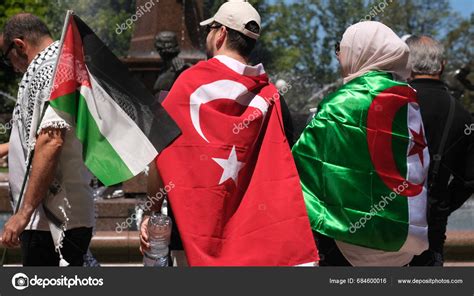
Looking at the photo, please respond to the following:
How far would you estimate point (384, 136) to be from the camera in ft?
18.3

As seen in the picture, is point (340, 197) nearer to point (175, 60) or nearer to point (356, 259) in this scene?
point (356, 259)

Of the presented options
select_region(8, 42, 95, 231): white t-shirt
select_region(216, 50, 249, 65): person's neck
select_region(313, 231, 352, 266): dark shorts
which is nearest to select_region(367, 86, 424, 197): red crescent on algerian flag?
select_region(313, 231, 352, 266): dark shorts


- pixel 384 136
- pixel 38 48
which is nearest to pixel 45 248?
pixel 38 48

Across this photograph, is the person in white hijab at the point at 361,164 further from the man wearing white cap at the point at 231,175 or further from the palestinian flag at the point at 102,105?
the palestinian flag at the point at 102,105

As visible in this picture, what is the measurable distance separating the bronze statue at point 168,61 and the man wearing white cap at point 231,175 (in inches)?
347

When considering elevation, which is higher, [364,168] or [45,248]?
[364,168]

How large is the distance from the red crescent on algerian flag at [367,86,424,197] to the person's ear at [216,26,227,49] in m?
0.69

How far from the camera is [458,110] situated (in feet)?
20.9

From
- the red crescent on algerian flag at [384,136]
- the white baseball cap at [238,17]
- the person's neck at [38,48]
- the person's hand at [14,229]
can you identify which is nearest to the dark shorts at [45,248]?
the person's hand at [14,229]

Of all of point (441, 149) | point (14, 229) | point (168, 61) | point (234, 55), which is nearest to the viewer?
point (14, 229)

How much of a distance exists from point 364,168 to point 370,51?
0.51 meters

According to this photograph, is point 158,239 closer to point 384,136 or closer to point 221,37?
point 221,37

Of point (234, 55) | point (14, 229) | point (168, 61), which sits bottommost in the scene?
point (168, 61)
